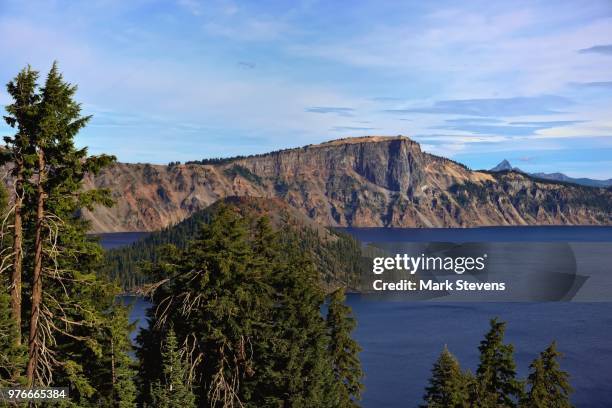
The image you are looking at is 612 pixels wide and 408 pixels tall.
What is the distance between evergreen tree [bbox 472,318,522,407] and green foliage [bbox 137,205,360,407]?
38.4ft

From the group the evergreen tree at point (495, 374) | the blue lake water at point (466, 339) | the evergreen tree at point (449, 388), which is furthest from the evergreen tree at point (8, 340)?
the blue lake water at point (466, 339)

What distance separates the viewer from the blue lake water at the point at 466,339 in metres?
100

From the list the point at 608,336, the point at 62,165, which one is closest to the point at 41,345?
the point at 62,165

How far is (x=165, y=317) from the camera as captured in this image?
36969 mm

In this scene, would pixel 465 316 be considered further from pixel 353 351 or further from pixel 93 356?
pixel 93 356

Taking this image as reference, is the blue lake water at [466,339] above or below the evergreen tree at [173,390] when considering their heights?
below

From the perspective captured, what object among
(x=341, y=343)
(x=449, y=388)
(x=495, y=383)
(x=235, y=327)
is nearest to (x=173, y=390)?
(x=235, y=327)

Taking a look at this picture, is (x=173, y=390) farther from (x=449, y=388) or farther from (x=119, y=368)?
(x=449, y=388)

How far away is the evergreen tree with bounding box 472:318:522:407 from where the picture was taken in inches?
1850

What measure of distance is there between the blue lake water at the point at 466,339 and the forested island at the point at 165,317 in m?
51.1

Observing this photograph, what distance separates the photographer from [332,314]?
46.9 m

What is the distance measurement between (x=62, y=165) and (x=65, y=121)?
1.54 meters

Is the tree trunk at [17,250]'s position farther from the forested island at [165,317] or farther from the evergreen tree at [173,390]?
the evergreen tree at [173,390]

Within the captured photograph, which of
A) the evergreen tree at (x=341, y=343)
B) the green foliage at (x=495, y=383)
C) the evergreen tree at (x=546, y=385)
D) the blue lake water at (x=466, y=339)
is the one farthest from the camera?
the blue lake water at (x=466, y=339)
